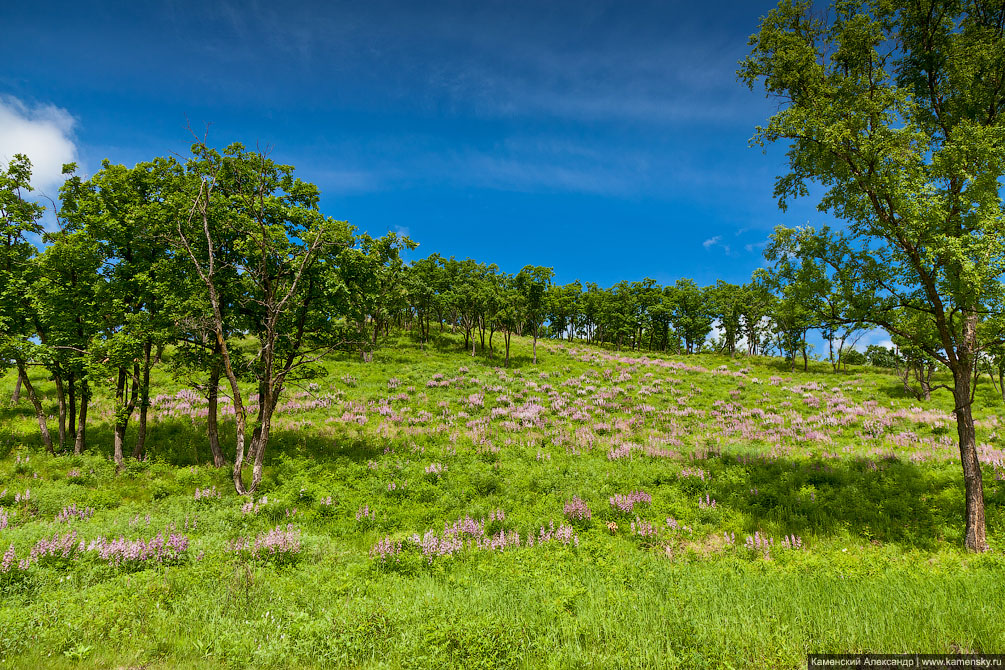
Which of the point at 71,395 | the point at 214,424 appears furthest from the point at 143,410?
the point at 71,395

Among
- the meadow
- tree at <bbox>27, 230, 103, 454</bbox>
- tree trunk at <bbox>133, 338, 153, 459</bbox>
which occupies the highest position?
tree at <bbox>27, 230, 103, 454</bbox>

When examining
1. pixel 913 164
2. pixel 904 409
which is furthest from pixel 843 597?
pixel 904 409

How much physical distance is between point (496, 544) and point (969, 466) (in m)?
11.2

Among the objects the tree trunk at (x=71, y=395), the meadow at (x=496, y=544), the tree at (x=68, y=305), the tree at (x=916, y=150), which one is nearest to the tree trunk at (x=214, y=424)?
the meadow at (x=496, y=544)

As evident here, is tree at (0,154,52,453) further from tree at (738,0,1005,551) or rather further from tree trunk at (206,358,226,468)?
tree at (738,0,1005,551)

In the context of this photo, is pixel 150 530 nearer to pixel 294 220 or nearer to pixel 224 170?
pixel 294 220

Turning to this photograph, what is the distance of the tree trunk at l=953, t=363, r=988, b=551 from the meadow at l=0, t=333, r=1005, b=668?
1.37 ft

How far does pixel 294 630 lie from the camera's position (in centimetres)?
546

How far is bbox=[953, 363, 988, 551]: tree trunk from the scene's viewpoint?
8641 mm

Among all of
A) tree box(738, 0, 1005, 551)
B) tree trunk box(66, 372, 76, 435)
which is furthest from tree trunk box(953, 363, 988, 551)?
tree trunk box(66, 372, 76, 435)

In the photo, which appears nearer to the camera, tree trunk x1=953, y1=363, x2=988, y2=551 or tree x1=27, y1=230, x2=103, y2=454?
tree trunk x1=953, y1=363, x2=988, y2=551

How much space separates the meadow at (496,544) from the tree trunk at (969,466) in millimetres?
417

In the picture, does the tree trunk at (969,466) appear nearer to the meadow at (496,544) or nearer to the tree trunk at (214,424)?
the meadow at (496,544)

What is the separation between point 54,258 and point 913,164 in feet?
82.4
